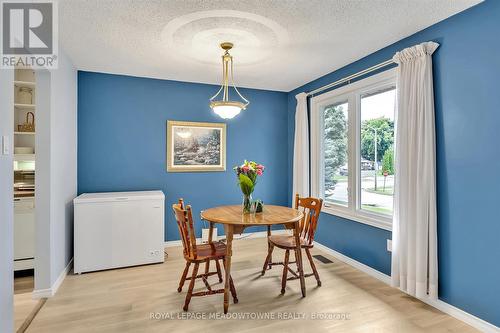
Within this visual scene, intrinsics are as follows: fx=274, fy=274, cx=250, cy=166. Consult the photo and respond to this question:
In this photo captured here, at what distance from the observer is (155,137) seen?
13.2 feet

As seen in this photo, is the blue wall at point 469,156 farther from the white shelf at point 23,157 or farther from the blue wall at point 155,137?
the white shelf at point 23,157

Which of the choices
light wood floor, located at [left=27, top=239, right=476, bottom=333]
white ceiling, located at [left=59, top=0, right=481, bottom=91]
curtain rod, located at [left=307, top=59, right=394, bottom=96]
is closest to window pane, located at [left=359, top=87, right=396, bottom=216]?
curtain rod, located at [left=307, top=59, right=394, bottom=96]

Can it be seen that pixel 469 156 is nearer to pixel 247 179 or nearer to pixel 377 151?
pixel 377 151

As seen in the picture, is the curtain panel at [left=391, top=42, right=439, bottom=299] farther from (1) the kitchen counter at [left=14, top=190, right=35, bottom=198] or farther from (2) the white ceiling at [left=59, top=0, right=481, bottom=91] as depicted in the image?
(1) the kitchen counter at [left=14, top=190, right=35, bottom=198]

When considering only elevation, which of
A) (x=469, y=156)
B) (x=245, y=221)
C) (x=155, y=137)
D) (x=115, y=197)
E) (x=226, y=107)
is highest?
(x=226, y=107)

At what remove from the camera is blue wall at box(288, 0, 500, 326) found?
2031 mm

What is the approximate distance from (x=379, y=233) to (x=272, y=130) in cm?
243

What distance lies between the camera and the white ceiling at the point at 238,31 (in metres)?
2.15

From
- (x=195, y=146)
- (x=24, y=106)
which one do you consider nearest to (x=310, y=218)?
(x=195, y=146)

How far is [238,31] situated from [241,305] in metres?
2.48

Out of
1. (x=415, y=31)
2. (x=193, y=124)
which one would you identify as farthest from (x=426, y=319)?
(x=193, y=124)

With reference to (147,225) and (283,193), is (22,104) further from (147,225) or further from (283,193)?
(283,193)

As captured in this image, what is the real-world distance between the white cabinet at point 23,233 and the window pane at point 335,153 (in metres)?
3.67

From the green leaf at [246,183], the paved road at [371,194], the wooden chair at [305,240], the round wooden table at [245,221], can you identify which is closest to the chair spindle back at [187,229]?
the round wooden table at [245,221]
